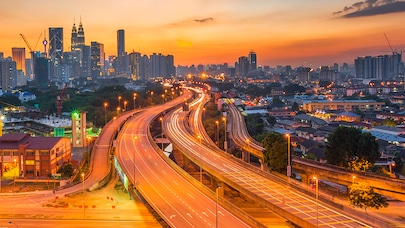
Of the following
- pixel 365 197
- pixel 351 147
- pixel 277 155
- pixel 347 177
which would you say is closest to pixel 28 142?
pixel 277 155

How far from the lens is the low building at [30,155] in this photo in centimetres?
4291

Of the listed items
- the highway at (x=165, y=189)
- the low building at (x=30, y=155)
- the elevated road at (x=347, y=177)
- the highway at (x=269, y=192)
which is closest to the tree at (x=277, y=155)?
the elevated road at (x=347, y=177)

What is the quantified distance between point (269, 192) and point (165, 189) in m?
7.10

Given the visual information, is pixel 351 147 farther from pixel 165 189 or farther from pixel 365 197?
pixel 165 189

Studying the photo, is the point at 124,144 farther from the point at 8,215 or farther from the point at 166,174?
the point at 8,215

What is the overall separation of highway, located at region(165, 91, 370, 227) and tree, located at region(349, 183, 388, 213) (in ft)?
10.4

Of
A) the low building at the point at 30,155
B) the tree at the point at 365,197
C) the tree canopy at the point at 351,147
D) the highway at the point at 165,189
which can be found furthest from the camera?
the low building at the point at 30,155

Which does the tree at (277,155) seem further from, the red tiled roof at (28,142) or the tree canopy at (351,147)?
the red tiled roof at (28,142)

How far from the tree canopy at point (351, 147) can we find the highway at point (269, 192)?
796 cm

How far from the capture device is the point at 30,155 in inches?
1702

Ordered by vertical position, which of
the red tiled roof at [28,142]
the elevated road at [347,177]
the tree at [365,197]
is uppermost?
the red tiled roof at [28,142]

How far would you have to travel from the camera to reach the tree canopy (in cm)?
3341

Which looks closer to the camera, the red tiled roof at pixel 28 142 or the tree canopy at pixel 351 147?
the tree canopy at pixel 351 147

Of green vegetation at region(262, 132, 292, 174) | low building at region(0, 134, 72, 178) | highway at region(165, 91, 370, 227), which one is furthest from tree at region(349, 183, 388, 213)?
low building at region(0, 134, 72, 178)
